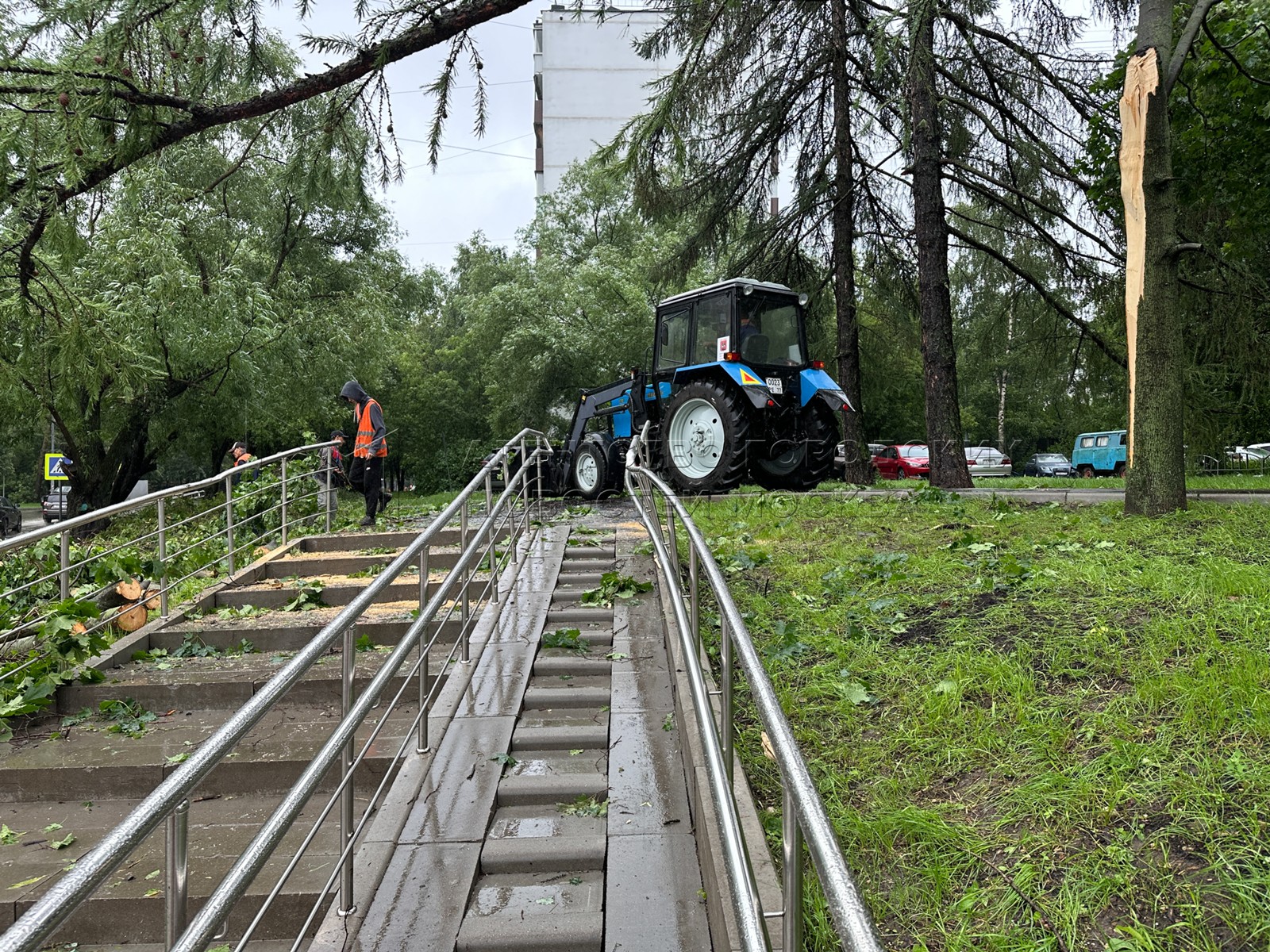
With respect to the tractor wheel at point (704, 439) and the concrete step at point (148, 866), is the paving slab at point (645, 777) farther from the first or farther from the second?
the tractor wheel at point (704, 439)

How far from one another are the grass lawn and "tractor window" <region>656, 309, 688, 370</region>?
6269mm

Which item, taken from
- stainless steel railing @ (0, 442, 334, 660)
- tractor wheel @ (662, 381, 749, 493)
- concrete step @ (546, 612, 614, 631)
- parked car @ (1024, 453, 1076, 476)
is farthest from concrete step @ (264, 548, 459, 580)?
parked car @ (1024, 453, 1076, 476)

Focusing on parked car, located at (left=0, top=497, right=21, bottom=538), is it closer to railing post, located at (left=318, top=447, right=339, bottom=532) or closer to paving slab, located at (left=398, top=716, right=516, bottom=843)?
railing post, located at (left=318, top=447, right=339, bottom=532)

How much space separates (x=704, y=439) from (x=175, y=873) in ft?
31.6

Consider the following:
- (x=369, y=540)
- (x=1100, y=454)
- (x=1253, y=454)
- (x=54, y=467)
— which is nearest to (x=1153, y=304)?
(x=369, y=540)

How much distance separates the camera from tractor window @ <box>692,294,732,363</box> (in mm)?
11273

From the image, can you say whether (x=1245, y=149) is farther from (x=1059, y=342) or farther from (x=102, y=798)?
(x=102, y=798)

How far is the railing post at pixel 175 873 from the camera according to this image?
1.92 metres

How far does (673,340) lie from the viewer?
39.6ft

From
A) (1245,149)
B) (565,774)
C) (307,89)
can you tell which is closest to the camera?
(565,774)

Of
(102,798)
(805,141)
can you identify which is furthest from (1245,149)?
→ (102,798)

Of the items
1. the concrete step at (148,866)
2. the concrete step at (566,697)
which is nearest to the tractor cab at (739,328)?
the concrete step at (566,697)

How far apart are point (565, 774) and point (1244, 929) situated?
2.73 meters

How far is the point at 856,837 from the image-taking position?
3.00 metres
